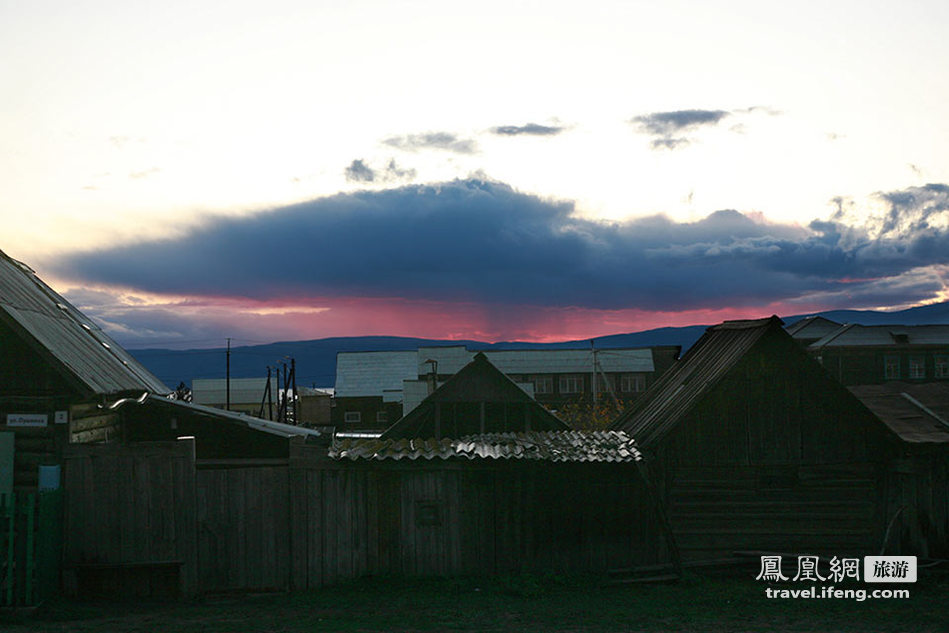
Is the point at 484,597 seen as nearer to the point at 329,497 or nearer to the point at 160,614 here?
the point at 329,497

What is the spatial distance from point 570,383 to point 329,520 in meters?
80.2

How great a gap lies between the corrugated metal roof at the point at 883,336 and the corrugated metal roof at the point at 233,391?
67.0 meters

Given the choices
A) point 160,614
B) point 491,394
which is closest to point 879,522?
point 160,614

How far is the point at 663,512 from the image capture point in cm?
1750

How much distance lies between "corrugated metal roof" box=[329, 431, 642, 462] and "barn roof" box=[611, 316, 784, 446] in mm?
846

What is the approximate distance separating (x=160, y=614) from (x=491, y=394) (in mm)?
19622

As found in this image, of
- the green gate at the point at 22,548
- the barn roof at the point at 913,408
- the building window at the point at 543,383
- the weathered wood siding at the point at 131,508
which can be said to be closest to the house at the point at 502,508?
the weathered wood siding at the point at 131,508

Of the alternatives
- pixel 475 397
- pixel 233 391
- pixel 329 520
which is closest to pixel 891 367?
pixel 475 397

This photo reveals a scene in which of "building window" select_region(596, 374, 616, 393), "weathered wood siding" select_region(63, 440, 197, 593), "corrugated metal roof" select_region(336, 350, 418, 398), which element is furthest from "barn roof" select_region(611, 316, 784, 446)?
"building window" select_region(596, 374, 616, 393)

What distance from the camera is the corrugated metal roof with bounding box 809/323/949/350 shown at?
79.6 meters

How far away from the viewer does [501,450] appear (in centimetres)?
1722

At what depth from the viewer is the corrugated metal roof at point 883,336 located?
79569 millimetres

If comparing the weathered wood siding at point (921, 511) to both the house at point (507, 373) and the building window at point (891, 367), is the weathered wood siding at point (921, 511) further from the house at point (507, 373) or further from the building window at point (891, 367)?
the house at point (507, 373)

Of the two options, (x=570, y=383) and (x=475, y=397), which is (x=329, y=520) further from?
(x=570, y=383)
